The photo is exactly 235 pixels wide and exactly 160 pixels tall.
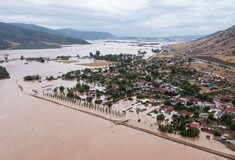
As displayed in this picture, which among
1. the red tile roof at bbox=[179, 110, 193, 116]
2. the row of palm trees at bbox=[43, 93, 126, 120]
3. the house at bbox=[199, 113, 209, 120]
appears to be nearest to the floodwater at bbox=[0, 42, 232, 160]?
the row of palm trees at bbox=[43, 93, 126, 120]

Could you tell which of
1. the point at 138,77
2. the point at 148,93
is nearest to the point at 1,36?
the point at 138,77

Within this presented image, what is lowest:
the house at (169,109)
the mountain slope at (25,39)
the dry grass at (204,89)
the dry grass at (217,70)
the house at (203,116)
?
the house at (169,109)

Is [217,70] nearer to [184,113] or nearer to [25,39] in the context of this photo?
[184,113]

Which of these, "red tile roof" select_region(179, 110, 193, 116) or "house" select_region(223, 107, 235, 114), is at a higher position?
"house" select_region(223, 107, 235, 114)

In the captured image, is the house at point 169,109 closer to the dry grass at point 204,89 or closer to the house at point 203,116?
the house at point 203,116

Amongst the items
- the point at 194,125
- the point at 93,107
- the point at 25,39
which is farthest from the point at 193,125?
the point at 25,39

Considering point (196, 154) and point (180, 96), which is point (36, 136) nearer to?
point (196, 154)

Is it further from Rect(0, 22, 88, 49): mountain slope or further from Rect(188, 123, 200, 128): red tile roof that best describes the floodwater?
Rect(0, 22, 88, 49): mountain slope

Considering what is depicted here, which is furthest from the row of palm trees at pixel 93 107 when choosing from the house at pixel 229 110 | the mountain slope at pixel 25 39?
the mountain slope at pixel 25 39

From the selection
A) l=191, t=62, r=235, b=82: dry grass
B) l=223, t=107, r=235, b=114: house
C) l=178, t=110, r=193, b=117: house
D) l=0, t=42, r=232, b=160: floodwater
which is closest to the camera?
l=0, t=42, r=232, b=160: floodwater
